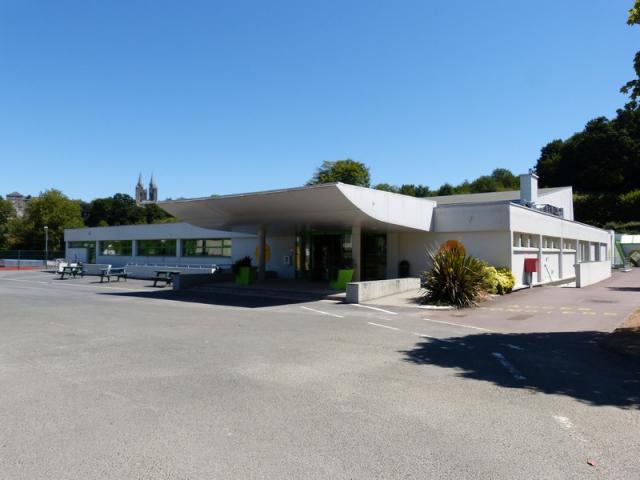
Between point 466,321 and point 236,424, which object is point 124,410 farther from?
point 466,321

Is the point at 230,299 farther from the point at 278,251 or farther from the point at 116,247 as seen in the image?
the point at 116,247

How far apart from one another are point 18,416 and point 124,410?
1011 millimetres

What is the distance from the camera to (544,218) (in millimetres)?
25016

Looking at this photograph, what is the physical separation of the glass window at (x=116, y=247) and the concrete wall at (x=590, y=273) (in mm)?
33763

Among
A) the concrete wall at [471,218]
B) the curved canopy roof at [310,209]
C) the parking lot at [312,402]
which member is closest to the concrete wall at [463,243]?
the concrete wall at [471,218]

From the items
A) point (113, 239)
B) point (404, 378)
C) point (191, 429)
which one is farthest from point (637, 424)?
point (113, 239)

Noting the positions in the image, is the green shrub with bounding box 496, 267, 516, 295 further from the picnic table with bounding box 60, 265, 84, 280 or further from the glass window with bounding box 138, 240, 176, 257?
the picnic table with bounding box 60, 265, 84, 280

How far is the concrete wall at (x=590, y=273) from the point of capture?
77.3 feet

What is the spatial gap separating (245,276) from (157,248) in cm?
1794

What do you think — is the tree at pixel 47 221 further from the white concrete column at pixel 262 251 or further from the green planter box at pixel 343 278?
the green planter box at pixel 343 278

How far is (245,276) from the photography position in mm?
23609

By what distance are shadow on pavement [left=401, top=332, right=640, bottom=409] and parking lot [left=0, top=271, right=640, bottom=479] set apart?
4 centimetres

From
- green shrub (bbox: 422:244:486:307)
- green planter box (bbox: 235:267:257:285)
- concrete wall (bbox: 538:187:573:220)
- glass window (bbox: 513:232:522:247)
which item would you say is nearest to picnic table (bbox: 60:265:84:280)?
green planter box (bbox: 235:267:257:285)

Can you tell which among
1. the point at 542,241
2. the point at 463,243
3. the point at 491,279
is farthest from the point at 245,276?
the point at 542,241
